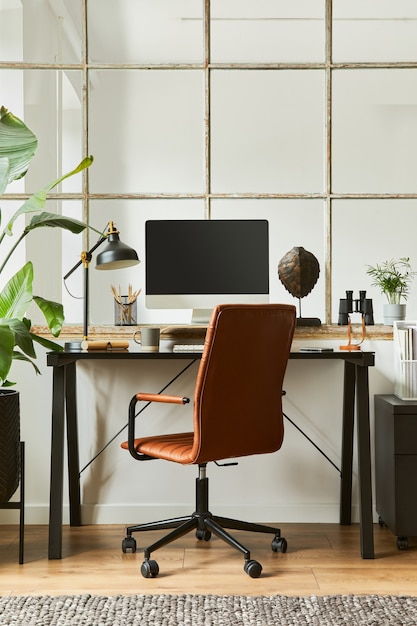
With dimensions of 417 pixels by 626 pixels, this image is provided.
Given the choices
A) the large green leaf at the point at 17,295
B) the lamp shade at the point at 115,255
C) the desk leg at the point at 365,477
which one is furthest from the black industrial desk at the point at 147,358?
the lamp shade at the point at 115,255

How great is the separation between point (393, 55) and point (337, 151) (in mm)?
522

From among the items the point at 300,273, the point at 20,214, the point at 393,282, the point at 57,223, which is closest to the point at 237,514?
the point at 300,273

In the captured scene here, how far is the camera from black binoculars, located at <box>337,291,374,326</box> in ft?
11.4

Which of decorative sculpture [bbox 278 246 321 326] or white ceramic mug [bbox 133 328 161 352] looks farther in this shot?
decorative sculpture [bbox 278 246 321 326]

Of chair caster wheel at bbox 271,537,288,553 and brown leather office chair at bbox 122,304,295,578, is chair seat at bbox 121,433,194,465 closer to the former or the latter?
brown leather office chair at bbox 122,304,295,578

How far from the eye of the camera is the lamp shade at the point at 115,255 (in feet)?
10.6

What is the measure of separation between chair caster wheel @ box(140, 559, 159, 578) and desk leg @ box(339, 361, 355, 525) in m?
1.10

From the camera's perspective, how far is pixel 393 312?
353 centimetres

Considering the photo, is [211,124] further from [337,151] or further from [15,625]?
[15,625]

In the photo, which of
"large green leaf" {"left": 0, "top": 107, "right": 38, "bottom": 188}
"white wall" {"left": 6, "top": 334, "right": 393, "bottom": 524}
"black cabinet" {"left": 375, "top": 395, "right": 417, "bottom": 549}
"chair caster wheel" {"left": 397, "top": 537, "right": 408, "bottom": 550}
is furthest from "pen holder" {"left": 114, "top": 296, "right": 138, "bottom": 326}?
"chair caster wheel" {"left": 397, "top": 537, "right": 408, "bottom": 550}

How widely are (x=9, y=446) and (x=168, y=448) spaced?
624 millimetres

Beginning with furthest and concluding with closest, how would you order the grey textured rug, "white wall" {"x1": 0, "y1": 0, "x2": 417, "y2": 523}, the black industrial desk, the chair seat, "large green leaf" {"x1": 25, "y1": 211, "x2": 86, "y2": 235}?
"white wall" {"x1": 0, "y1": 0, "x2": 417, "y2": 523}, "large green leaf" {"x1": 25, "y1": 211, "x2": 86, "y2": 235}, the black industrial desk, the chair seat, the grey textured rug

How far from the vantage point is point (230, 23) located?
3639 millimetres

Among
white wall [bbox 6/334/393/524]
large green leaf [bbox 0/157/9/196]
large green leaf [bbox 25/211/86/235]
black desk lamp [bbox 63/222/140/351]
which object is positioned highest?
large green leaf [bbox 0/157/9/196]
